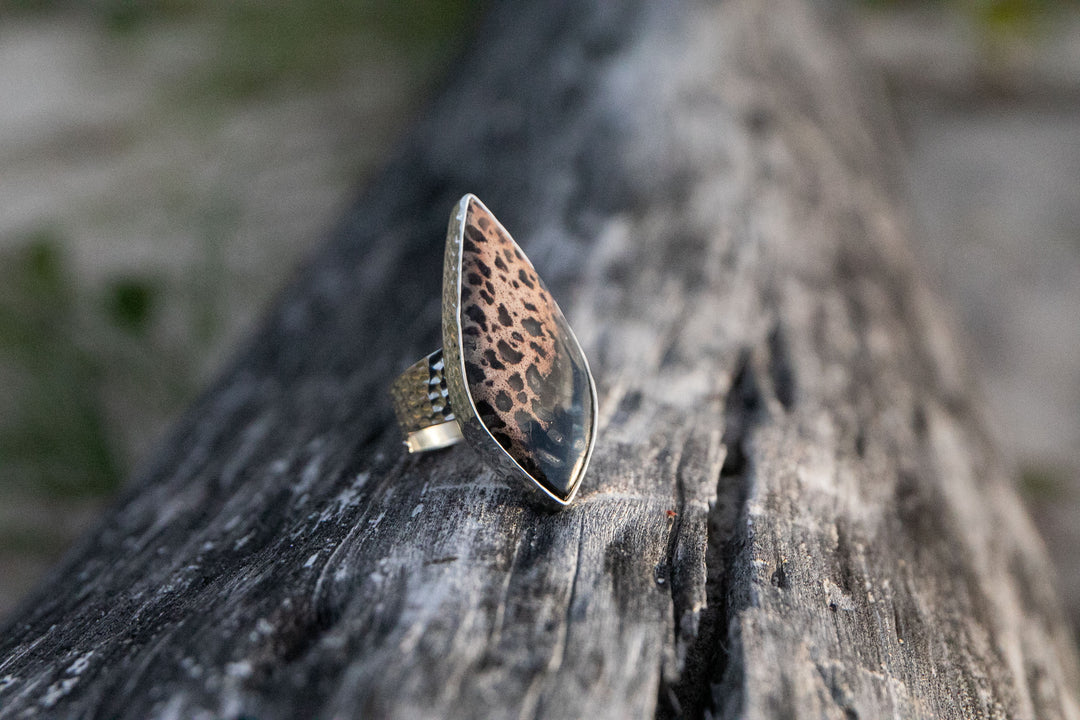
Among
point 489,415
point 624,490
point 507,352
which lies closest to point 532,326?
point 507,352

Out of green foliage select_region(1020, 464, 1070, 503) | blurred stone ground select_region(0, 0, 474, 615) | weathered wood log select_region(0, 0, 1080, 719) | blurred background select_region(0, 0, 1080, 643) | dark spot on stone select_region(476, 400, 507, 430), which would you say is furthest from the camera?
green foliage select_region(1020, 464, 1070, 503)

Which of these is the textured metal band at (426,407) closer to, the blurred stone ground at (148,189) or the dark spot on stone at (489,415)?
the dark spot on stone at (489,415)

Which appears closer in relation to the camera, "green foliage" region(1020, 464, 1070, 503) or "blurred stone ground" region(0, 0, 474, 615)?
"blurred stone ground" region(0, 0, 474, 615)

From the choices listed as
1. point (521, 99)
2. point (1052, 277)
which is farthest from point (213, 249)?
point (1052, 277)

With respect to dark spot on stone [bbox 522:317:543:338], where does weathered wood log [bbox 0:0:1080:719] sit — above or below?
below

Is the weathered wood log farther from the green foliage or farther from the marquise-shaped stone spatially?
the green foliage

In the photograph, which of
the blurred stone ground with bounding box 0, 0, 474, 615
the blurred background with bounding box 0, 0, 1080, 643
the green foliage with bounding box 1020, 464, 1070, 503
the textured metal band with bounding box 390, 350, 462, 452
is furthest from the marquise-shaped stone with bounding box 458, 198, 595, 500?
the green foliage with bounding box 1020, 464, 1070, 503

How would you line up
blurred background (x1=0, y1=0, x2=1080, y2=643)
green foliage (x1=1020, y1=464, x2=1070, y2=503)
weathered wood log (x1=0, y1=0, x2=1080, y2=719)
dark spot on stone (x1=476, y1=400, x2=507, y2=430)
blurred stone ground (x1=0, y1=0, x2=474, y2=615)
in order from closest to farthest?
weathered wood log (x1=0, y1=0, x2=1080, y2=719), dark spot on stone (x1=476, y1=400, x2=507, y2=430), blurred stone ground (x1=0, y1=0, x2=474, y2=615), blurred background (x1=0, y1=0, x2=1080, y2=643), green foliage (x1=1020, y1=464, x2=1070, y2=503)

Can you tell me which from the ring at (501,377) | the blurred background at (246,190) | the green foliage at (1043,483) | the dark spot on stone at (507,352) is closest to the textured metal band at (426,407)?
the ring at (501,377)

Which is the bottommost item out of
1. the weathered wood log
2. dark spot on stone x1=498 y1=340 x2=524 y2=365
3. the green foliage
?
the green foliage
